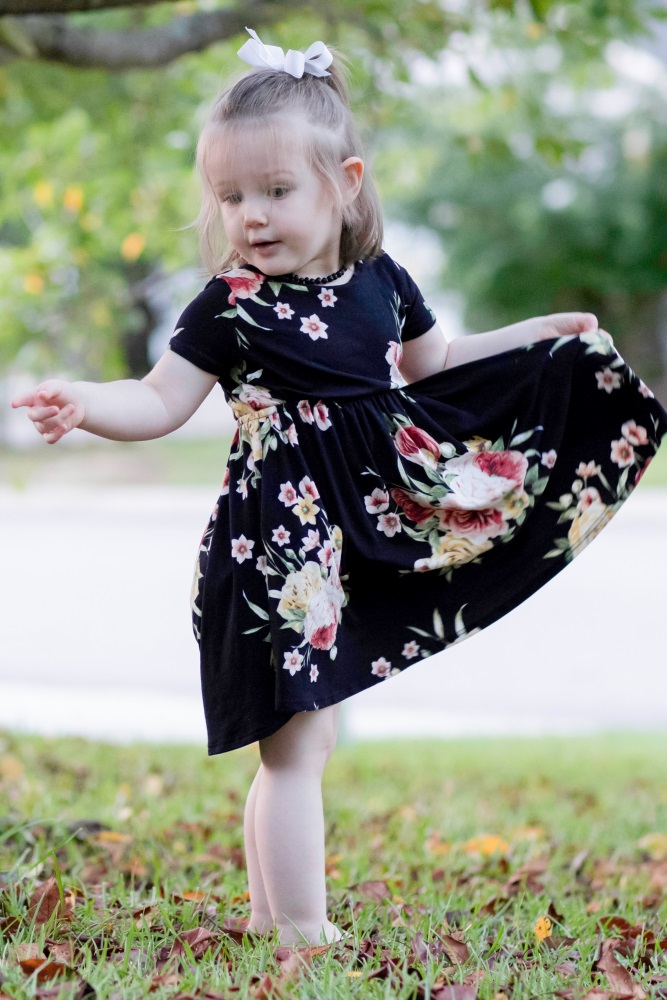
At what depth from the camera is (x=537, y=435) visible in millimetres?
2127

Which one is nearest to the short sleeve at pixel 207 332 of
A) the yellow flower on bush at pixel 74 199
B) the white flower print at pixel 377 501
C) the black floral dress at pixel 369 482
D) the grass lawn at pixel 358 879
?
the black floral dress at pixel 369 482

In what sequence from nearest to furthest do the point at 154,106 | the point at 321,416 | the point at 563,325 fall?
the point at 321,416, the point at 563,325, the point at 154,106

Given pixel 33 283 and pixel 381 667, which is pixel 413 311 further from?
pixel 33 283

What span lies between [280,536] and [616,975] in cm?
90

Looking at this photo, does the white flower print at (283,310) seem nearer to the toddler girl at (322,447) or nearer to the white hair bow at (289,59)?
the toddler girl at (322,447)

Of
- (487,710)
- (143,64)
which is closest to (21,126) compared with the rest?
(143,64)

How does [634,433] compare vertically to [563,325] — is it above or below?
below

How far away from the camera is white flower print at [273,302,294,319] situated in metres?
1.97

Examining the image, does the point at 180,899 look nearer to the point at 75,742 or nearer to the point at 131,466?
the point at 75,742

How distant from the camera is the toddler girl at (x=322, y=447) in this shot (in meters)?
1.92

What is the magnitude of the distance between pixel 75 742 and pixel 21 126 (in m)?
2.39

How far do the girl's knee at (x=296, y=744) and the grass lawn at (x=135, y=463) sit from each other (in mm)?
14194

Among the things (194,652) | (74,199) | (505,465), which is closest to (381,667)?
(505,465)

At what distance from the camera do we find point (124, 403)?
6.16 feet
